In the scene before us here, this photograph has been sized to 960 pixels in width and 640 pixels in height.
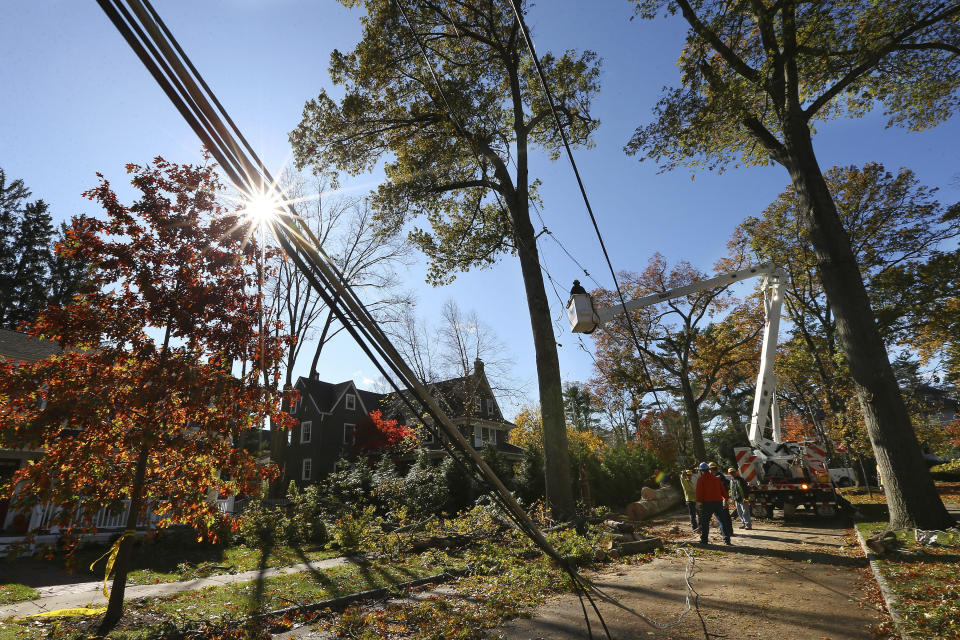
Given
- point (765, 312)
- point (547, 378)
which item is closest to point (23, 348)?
point (547, 378)

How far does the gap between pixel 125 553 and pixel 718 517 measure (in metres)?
10.1

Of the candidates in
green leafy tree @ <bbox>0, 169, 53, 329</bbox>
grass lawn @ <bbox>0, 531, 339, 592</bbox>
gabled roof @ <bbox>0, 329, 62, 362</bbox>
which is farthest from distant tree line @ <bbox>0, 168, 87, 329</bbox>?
grass lawn @ <bbox>0, 531, 339, 592</bbox>

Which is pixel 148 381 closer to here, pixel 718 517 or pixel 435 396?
pixel 718 517

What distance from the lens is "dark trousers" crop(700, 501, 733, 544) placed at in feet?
29.4

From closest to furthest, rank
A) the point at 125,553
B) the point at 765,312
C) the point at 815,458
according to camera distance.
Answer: the point at 125,553, the point at 765,312, the point at 815,458

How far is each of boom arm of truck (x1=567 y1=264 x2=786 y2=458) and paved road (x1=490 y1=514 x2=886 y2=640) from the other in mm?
3515

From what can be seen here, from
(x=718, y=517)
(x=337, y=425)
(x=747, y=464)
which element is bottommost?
(x=718, y=517)

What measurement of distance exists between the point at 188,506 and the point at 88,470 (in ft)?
4.06

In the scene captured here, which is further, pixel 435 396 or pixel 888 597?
pixel 435 396

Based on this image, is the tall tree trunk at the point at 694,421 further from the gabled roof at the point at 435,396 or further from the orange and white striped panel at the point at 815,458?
the orange and white striped panel at the point at 815,458

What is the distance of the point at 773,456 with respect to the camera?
11.6 metres

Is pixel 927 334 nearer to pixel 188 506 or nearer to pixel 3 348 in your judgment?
pixel 188 506

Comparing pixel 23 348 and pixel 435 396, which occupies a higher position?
pixel 23 348

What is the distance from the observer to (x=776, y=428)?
1175 centimetres
